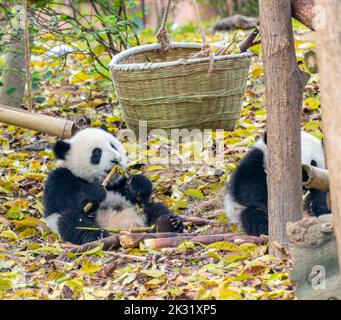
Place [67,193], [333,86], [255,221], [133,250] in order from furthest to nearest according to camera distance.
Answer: [67,193]
[255,221]
[133,250]
[333,86]

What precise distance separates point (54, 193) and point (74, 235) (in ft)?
1.36

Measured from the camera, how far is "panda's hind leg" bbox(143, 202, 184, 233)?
5.14 m

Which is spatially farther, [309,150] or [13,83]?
[13,83]

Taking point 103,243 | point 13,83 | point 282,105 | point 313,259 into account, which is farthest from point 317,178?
point 13,83

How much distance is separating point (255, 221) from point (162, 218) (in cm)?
66

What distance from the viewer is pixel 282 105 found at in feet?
13.4

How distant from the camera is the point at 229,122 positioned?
528 cm

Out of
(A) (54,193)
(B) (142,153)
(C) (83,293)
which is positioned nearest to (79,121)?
(B) (142,153)

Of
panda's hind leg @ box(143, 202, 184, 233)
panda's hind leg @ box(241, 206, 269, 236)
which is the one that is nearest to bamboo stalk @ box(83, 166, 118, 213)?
panda's hind leg @ box(143, 202, 184, 233)

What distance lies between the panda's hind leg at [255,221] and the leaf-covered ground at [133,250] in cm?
36

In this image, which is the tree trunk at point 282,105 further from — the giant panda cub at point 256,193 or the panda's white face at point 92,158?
the panda's white face at point 92,158

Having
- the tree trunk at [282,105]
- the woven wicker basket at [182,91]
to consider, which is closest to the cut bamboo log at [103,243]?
the woven wicker basket at [182,91]

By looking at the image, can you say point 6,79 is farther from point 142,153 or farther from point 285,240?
point 285,240

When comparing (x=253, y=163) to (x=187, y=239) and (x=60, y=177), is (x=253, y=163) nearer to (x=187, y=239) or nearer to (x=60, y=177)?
(x=187, y=239)
